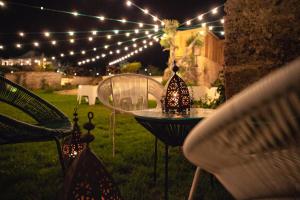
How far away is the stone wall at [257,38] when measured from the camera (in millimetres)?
1335

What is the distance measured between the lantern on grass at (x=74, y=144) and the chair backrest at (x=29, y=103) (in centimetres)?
38

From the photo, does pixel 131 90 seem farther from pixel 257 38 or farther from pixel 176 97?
pixel 257 38

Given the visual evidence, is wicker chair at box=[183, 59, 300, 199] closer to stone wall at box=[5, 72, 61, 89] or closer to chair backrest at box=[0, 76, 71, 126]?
chair backrest at box=[0, 76, 71, 126]

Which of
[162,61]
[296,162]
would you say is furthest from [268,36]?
[162,61]

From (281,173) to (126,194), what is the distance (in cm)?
145

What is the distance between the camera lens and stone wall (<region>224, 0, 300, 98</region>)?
4.38ft

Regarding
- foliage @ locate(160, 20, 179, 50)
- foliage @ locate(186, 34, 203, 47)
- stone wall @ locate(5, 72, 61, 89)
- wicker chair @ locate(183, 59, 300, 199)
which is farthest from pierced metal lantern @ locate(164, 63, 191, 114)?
stone wall @ locate(5, 72, 61, 89)

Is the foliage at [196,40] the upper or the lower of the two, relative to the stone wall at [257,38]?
upper

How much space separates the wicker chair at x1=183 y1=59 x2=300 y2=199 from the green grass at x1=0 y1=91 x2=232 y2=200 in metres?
1.32

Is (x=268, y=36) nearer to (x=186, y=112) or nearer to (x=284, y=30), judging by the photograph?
(x=284, y=30)

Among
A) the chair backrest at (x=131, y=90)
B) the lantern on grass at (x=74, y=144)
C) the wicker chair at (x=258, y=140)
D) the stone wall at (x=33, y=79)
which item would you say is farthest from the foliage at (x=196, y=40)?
the wicker chair at (x=258, y=140)

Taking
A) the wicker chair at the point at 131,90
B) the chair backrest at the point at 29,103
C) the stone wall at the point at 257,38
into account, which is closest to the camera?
the stone wall at the point at 257,38

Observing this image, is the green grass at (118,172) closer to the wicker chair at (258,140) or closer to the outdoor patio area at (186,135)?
the outdoor patio area at (186,135)

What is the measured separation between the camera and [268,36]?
1411mm
